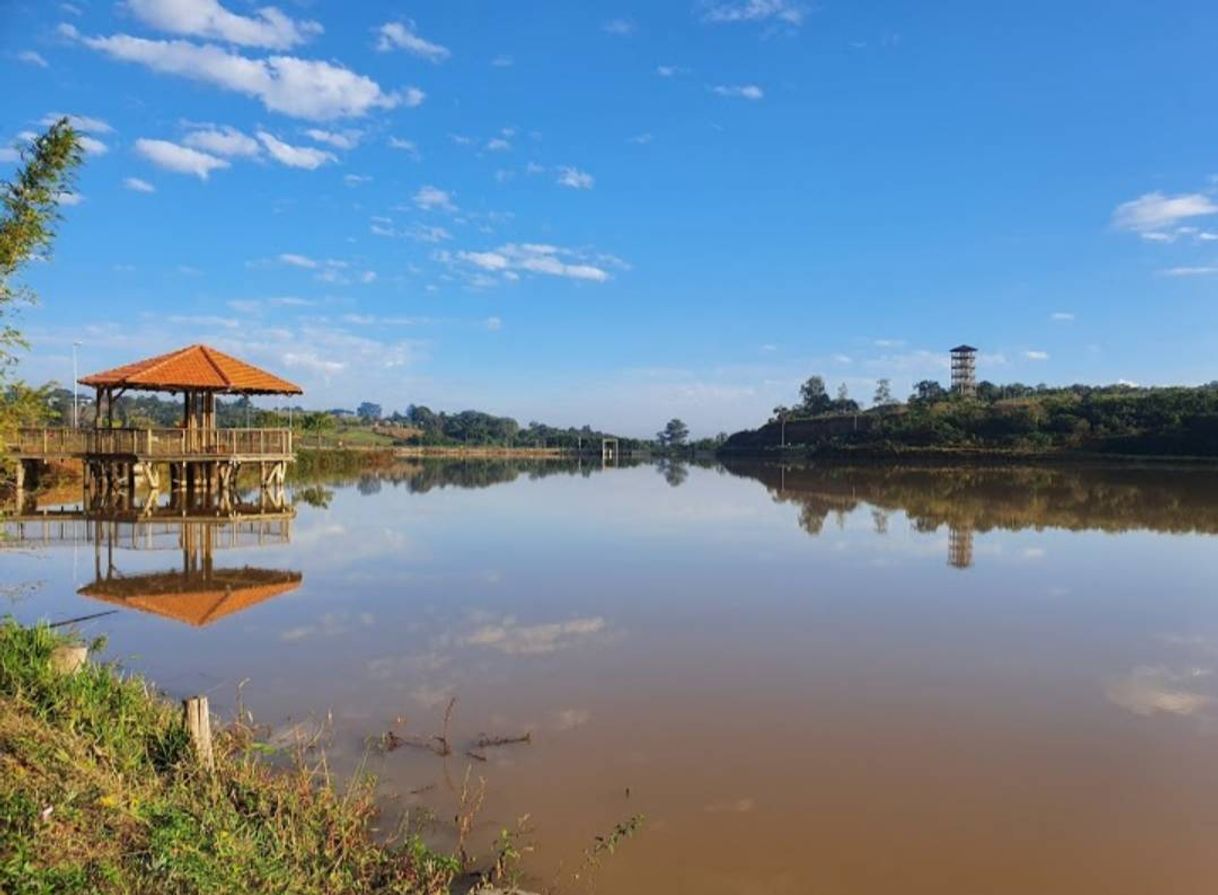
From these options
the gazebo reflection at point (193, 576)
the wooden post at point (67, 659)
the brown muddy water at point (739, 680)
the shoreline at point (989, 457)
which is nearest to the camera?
the brown muddy water at point (739, 680)

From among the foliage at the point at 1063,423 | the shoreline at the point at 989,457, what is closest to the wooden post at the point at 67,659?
the shoreline at the point at 989,457

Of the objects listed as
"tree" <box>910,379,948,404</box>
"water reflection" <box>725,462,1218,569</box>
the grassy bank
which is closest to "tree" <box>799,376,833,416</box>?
"tree" <box>910,379,948,404</box>

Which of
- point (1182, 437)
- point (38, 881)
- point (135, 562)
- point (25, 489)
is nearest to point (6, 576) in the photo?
point (135, 562)

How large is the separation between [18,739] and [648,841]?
3.20 metres

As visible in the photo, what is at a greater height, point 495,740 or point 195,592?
point 195,592

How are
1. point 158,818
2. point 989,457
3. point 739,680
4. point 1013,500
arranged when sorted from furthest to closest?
point 989,457, point 1013,500, point 739,680, point 158,818

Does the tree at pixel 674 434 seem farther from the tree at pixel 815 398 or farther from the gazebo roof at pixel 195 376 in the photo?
the gazebo roof at pixel 195 376

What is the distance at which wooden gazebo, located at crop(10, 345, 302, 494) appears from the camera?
19.4 metres

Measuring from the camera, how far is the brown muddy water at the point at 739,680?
4090 millimetres

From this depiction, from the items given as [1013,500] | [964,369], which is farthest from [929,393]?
[1013,500]

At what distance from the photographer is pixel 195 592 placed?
9727 mm

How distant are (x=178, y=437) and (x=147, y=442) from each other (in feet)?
3.08

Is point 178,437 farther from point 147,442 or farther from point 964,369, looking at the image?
point 964,369

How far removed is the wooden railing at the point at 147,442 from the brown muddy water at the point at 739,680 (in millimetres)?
5099
